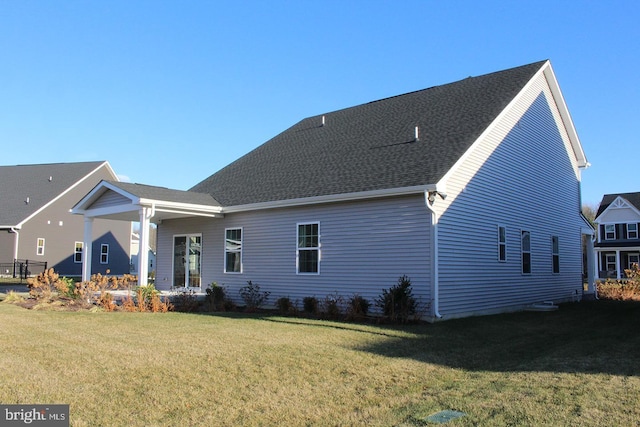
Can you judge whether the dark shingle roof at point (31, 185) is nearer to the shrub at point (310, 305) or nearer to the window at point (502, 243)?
Answer: the shrub at point (310, 305)

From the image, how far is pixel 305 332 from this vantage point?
9.99 meters

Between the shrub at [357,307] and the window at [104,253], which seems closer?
the shrub at [357,307]

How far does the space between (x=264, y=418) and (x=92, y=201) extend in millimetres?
14373

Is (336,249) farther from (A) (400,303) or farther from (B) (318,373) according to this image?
(B) (318,373)

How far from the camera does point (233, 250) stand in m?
16.6

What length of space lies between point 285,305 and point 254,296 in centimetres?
149

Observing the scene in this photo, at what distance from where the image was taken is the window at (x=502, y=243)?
14.7 metres

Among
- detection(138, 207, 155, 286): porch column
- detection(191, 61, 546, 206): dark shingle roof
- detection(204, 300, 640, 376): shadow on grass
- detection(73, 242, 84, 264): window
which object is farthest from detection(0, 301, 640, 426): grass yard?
detection(73, 242, 84, 264): window

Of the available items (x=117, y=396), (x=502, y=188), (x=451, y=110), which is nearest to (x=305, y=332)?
(x=117, y=396)

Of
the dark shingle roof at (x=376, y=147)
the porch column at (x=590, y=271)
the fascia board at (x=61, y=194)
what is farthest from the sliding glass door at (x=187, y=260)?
the fascia board at (x=61, y=194)

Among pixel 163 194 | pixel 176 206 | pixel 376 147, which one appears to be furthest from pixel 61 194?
pixel 376 147

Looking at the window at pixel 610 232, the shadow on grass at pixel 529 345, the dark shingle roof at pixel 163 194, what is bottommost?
the shadow on grass at pixel 529 345

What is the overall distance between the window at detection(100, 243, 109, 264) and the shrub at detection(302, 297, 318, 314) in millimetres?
26863

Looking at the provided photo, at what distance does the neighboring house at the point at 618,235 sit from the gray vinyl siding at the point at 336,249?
124ft
